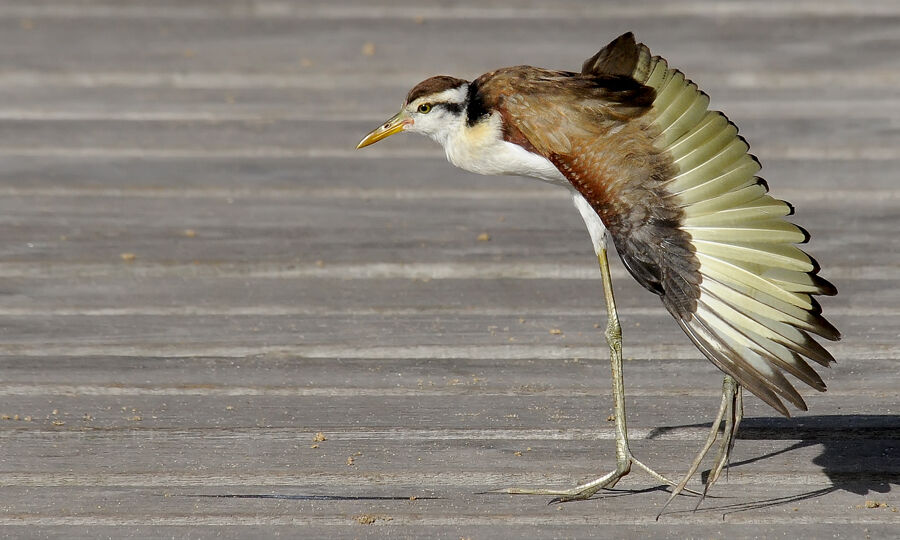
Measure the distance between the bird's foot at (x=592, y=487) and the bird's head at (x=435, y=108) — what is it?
1127mm

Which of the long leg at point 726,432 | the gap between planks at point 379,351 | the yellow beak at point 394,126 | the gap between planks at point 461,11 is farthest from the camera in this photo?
→ the gap between planks at point 461,11

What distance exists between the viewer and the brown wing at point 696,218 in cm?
334

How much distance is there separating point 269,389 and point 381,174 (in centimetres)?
199

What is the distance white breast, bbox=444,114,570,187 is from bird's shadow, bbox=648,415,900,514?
2.66 feet

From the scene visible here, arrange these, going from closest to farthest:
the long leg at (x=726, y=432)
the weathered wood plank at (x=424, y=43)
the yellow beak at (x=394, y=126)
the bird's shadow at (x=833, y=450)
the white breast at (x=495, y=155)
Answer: the long leg at (x=726, y=432)
the bird's shadow at (x=833, y=450)
the white breast at (x=495, y=155)
the yellow beak at (x=394, y=126)
the weathered wood plank at (x=424, y=43)

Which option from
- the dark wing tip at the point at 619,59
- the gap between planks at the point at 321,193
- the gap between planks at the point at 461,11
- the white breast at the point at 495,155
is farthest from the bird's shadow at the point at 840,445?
the gap between planks at the point at 461,11

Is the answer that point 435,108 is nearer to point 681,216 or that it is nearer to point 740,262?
point 681,216

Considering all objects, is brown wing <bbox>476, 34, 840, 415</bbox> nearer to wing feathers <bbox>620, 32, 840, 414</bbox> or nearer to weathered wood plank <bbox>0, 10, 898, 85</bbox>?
wing feathers <bbox>620, 32, 840, 414</bbox>

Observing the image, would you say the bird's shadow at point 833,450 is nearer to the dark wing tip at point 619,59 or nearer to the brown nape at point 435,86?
the dark wing tip at point 619,59

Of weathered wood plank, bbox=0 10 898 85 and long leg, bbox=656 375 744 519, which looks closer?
long leg, bbox=656 375 744 519

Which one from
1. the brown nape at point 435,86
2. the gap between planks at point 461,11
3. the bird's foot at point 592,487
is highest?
the gap between planks at point 461,11

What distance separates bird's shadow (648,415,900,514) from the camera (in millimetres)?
3613

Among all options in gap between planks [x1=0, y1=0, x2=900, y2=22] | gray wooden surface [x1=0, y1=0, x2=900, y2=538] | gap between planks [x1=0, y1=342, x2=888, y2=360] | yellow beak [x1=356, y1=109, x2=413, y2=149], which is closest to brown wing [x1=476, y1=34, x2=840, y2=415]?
gray wooden surface [x1=0, y1=0, x2=900, y2=538]

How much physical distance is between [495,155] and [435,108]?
1.04 ft
